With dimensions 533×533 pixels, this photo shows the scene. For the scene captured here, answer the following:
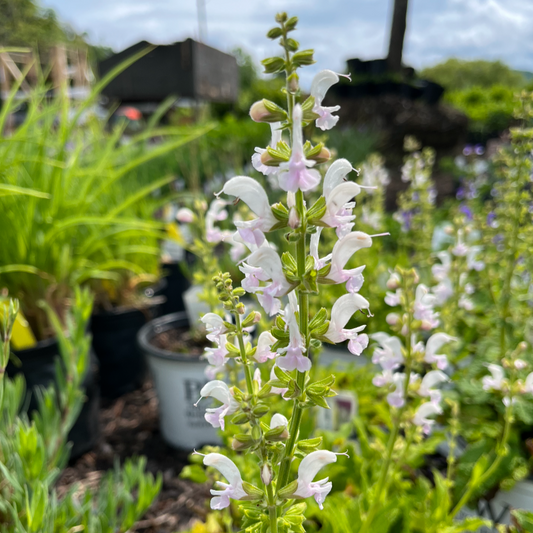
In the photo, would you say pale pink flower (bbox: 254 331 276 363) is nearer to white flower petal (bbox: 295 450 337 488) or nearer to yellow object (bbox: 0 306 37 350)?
white flower petal (bbox: 295 450 337 488)

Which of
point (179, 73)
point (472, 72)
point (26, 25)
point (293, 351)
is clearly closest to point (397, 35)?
point (179, 73)

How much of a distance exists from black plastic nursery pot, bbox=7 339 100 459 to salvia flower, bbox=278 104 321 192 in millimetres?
1312

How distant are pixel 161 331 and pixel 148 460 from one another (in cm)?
54

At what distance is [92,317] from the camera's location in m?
2.24

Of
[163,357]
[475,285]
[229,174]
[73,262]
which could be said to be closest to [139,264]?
[73,262]

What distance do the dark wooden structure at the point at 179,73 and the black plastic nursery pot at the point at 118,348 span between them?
8.18 feet

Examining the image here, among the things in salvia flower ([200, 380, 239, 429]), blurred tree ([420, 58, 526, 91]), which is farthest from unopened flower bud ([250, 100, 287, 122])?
blurred tree ([420, 58, 526, 91])

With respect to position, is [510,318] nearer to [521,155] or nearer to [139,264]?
[521,155]

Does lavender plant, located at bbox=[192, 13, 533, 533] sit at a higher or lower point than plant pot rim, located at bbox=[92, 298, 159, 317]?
higher

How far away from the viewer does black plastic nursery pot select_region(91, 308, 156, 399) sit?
2.24m

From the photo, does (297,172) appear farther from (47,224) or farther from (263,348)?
(47,224)

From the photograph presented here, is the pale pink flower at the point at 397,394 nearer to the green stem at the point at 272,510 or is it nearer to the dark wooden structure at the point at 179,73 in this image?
the green stem at the point at 272,510

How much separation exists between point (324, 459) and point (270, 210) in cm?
32

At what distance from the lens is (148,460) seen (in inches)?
78.4
